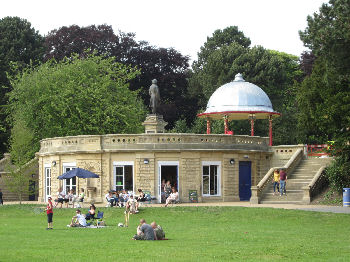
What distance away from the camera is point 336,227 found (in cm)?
3030

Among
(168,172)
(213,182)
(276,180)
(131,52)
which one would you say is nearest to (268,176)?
(276,180)

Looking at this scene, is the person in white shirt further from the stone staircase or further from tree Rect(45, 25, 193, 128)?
tree Rect(45, 25, 193, 128)

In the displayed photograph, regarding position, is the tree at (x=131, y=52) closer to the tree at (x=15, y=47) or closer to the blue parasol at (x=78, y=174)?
the tree at (x=15, y=47)

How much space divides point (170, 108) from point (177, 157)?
94.1 feet

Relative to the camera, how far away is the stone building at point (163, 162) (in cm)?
4456

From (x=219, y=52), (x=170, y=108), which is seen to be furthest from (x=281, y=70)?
(x=170, y=108)

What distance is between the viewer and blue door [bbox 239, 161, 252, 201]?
46.7m

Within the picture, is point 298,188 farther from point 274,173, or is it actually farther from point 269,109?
point 269,109

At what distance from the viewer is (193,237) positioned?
1029 inches

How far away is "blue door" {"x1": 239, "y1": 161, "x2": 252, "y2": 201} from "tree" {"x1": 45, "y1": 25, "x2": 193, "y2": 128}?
2616 centimetres

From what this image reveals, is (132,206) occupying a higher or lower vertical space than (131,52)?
lower

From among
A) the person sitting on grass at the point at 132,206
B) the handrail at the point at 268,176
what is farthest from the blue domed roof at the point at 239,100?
the person sitting on grass at the point at 132,206

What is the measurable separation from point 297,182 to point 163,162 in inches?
329

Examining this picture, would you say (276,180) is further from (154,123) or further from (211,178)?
(154,123)
